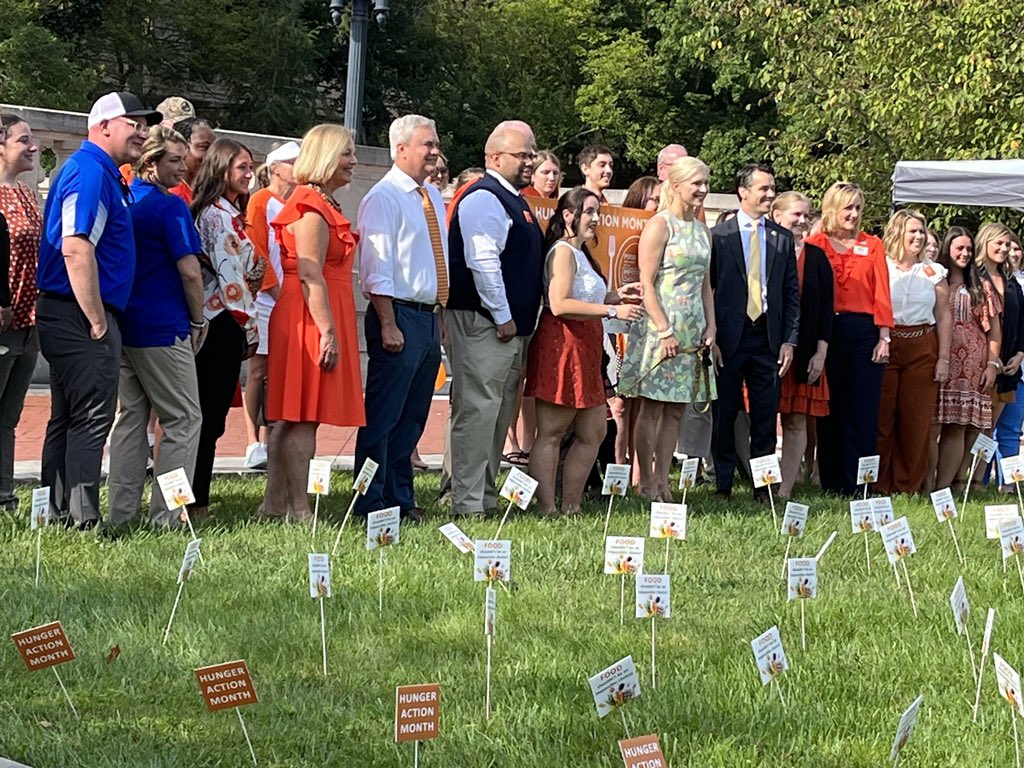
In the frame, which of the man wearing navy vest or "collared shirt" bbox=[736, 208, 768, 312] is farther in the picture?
"collared shirt" bbox=[736, 208, 768, 312]

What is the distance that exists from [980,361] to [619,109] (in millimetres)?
32159

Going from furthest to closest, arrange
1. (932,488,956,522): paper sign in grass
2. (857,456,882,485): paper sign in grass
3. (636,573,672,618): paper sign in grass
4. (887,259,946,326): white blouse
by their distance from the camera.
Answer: (887,259,946,326): white blouse → (857,456,882,485): paper sign in grass → (932,488,956,522): paper sign in grass → (636,573,672,618): paper sign in grass

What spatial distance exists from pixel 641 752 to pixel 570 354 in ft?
16.4

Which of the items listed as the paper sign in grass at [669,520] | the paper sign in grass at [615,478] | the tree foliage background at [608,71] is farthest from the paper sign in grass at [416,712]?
the tree foliage background at [608,71]

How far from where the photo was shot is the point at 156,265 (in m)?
7.21

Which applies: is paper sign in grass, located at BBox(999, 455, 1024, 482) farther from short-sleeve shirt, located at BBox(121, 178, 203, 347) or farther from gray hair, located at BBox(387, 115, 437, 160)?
short-sleeve shirt, located at BBox(121, 178, 203, 347)

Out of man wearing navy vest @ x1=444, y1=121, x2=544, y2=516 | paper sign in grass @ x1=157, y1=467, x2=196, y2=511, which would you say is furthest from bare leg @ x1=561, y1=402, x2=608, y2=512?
paper sign in grass @ x1=157, y1=467, x2=196, y2=511

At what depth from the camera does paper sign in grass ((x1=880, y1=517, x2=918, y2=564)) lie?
5.77 metres

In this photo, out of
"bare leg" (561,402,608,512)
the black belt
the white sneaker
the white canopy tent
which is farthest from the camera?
the white canopy tent

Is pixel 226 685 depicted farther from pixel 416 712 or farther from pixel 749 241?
pixel 749 241

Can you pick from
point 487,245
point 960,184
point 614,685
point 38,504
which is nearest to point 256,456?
point 487,245

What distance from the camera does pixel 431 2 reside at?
42094mm

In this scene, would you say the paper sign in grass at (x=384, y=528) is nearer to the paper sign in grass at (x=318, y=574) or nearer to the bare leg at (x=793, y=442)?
the paper sign in grass at (x=318, y=574)

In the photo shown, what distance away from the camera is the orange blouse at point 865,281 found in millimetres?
9922
